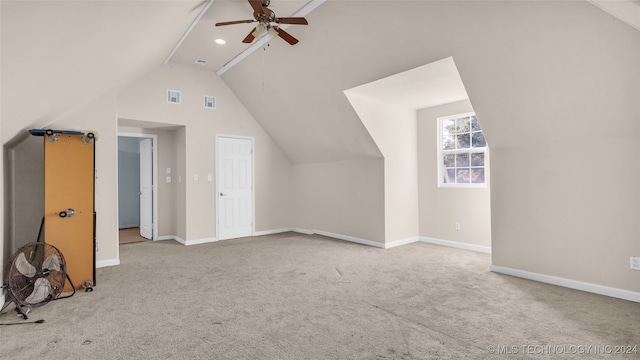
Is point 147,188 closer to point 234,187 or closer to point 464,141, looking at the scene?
point 234,187

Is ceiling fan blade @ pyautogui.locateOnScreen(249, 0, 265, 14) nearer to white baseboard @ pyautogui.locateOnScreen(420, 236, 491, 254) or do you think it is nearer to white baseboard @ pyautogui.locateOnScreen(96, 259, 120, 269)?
white baseboard @ pyautogui.locateOnScreen(96, 259, 120, 269)

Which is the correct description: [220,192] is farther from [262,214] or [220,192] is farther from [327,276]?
[327,276]

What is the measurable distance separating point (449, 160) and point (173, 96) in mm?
5040

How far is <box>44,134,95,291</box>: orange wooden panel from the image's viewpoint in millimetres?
3377

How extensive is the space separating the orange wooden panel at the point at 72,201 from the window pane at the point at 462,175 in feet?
17.5

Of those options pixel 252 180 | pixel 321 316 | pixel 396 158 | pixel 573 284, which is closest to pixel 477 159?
pixel 396 158

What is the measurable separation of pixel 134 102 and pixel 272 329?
15.2ft

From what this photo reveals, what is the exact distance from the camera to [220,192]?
20.8 ft

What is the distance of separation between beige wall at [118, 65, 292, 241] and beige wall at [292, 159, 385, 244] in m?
1.00

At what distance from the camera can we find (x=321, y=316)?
2.78m

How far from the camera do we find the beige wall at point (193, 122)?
5.52 meters

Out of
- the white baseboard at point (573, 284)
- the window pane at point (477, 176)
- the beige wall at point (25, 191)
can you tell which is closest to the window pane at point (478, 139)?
the window pane at point (477, 176)

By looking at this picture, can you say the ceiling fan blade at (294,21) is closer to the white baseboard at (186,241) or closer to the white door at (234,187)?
the white door at (234,187)

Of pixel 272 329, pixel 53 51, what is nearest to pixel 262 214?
pixel 272 329
